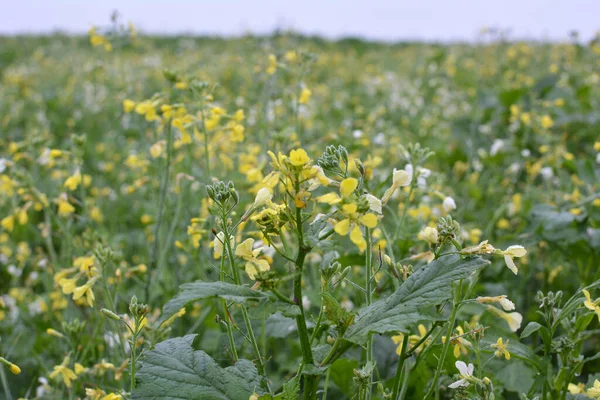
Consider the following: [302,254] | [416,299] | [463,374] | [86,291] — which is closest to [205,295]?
[302,254]

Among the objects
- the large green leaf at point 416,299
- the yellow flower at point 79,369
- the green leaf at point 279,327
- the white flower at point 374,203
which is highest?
the white flower at point 374,203

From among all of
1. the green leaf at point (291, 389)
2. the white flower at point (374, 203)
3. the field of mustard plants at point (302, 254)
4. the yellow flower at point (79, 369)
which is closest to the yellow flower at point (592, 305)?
the field of mustard plants at point (302, 254)

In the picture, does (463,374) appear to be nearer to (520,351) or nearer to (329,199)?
(520,351)

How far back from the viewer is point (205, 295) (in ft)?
3.33

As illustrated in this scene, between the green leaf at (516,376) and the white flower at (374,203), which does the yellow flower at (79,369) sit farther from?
the green leaf at (516,376)

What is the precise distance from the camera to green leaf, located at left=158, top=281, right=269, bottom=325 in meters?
1.00

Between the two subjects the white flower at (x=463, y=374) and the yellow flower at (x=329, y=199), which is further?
the white flower at (x=463, y=374)

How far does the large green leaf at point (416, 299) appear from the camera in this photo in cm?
110

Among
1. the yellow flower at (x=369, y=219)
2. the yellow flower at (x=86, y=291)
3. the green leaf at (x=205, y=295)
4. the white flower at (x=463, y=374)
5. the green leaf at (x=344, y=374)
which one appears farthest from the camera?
the green leaf at (x=344, y=374)

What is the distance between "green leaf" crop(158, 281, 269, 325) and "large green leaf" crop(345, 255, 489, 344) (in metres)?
0.22

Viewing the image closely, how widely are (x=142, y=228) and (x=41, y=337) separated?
1728mm

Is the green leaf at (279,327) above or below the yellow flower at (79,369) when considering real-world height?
above

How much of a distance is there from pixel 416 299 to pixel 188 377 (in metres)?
0.52

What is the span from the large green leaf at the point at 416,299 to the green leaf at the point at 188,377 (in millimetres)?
285
